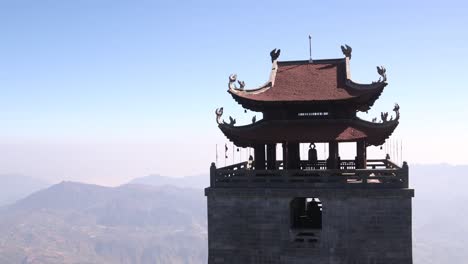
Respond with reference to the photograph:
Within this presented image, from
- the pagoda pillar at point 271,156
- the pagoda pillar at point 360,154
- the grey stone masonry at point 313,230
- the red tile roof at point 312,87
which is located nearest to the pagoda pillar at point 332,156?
the pagoda pillar at point 360,154

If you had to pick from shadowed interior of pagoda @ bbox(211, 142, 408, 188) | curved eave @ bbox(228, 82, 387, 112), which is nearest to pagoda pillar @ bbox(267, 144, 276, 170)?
shadowed interior of pagoda @ bbox(211, 142, 408, 188)

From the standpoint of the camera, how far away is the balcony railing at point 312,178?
1172 inches

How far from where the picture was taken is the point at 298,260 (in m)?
30.7

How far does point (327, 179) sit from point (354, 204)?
225cm

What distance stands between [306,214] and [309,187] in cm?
1160

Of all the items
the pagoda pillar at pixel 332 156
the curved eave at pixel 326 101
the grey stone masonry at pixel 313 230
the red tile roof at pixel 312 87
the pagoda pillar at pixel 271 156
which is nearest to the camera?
the grey stone masonry at pixel 313 230

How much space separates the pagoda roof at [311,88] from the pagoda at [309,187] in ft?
0.23

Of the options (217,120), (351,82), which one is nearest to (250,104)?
(217,120)

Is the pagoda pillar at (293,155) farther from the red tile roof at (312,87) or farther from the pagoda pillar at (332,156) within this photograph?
the red tile roof at (312,87)

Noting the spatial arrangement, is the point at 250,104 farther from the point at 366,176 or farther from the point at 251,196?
the point at 366,176

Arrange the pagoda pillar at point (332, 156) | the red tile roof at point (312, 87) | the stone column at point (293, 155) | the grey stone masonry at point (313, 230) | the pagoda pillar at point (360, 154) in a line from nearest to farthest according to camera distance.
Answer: the grey stone masonry at point (313, 230) < the red tile roof at point (312, 87) < the pagoda pillar at point (332, 156) < the pagoda pillar at point (360, 154) < the stone column at point (293, 155)

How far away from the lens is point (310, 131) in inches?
1272

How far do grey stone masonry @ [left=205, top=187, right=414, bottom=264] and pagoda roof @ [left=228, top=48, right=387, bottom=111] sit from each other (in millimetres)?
6172

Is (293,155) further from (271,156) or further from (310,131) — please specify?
(310,131)
